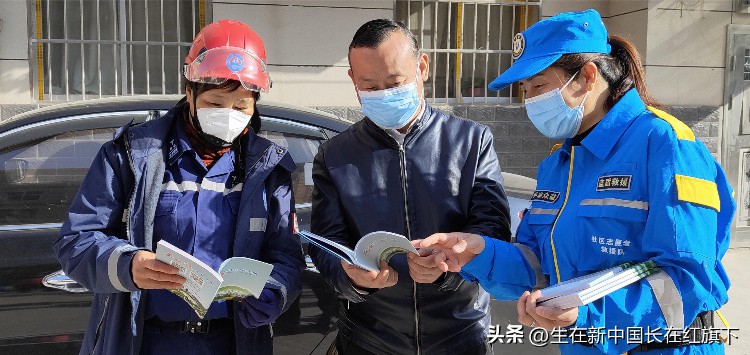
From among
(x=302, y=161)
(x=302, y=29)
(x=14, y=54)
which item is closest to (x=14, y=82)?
(x=14, y=54)

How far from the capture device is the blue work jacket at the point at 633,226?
1.63 meters

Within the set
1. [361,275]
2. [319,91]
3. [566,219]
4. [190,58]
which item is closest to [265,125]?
[190,58]

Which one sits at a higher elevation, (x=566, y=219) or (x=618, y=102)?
(x=618, y=102)

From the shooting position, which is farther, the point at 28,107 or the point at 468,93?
the point at 468,93

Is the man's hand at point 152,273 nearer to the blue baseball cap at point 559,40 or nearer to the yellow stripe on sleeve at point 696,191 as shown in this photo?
the blue baseball cap at point 559,40

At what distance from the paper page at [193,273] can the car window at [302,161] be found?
5.01ft

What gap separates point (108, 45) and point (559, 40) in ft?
21.5

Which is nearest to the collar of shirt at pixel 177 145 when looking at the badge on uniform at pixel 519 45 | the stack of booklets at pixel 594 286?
the badge on uniform at pixel 519 45

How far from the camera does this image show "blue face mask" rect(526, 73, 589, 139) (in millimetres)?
1963

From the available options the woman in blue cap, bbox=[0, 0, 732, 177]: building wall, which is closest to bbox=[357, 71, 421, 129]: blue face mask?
the woman in blue cap

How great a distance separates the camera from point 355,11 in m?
7.89

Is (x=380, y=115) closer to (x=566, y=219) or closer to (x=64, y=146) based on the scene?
(x=566, y=219)

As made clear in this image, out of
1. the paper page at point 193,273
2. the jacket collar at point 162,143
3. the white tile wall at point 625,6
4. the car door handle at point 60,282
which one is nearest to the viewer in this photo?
the paper page at point 193,273

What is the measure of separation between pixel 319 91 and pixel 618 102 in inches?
242
